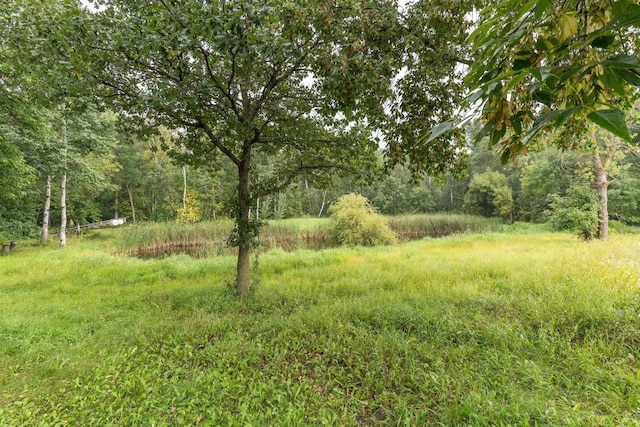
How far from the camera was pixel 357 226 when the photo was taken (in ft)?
49.8

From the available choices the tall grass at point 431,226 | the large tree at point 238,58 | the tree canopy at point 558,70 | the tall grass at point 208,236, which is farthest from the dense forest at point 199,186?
the tall grass at point 431,226

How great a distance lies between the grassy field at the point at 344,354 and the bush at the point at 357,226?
925 cm

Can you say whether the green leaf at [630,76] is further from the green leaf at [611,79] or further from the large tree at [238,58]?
the large tree at [238,58]

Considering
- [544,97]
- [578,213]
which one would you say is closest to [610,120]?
[544,97]

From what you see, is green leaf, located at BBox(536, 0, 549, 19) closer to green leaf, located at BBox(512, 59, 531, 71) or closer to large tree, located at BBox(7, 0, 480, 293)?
green leaf, located at BBox(512, 59, 531, 71)

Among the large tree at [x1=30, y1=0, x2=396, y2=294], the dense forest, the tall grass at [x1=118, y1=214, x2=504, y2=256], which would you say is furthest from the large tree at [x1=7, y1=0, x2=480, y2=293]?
the tall grass at [x1=118, y1=214, x2=504, y2=256]

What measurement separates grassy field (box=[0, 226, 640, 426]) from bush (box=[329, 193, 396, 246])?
364 inches

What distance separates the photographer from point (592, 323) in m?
3.24

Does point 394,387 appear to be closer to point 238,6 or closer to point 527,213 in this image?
point 238,6

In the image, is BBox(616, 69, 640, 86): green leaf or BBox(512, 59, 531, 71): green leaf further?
BBox(512, 59, 531, 71): green leaf

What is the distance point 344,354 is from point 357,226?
39.8ft

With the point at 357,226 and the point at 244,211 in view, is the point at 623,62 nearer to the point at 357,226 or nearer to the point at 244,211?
the point at 244,211

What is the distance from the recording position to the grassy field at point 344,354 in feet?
7.88

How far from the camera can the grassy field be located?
240cm
